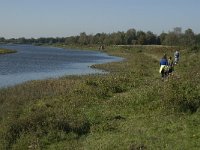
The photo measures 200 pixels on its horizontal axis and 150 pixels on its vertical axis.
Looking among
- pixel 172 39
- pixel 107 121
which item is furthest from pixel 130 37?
pixel 107 121

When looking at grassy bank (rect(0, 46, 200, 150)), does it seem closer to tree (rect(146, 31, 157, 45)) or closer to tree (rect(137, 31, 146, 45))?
tree (rect(137, 31, 146, 45))

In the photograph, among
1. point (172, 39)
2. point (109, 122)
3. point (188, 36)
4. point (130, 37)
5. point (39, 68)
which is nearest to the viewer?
point (109, 122)

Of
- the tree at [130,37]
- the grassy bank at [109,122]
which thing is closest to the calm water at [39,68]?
the grassy bank at [109,122]

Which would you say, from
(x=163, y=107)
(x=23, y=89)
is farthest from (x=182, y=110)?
(x=23, y=89)

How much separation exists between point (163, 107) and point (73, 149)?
5.65 meters

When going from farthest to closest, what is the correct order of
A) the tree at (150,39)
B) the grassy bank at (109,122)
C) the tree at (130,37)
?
1. the tree at (130,37)
2. the tree at (150,39)
3. the grassy bank at (109,122)

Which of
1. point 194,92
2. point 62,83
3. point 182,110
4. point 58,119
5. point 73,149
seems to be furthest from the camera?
point 62,83

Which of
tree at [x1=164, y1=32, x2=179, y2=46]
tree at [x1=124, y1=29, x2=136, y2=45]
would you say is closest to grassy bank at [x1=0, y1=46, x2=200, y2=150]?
tree at [x1=164, y1=32, x2=179, y2=46]

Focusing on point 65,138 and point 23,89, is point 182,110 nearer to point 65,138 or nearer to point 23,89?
point 65,138

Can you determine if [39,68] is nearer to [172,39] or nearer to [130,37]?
[172,39]

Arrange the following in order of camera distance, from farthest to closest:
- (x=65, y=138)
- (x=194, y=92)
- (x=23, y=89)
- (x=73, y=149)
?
(x=23, y=89) → (x=194, y=92) → (x=65, y=138) → (x=73, y=149)

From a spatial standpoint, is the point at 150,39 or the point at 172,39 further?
the point at 150,39

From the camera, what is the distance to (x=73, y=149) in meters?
12.2

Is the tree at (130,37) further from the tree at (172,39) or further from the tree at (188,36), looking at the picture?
the tree at (172,39)
